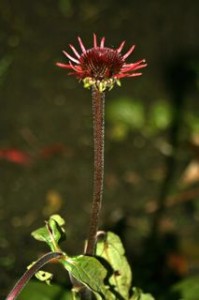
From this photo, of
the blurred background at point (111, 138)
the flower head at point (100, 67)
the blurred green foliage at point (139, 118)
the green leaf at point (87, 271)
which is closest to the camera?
the flower head at point (100, 67)

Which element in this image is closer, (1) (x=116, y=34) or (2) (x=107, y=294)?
(2) (x=107, y=294)

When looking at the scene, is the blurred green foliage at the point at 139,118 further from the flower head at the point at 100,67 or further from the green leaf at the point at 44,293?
the flower head at the point at 100,67

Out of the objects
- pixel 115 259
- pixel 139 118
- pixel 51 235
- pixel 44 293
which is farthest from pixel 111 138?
pixel 51 235

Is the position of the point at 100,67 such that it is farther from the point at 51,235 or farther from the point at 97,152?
the point at 51,235

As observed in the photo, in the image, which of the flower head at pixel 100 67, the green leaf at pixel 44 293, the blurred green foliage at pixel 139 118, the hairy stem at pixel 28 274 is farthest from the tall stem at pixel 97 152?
the blurred green foliage at pixel 139 118

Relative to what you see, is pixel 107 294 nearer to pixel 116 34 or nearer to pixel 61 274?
pixel 61 274

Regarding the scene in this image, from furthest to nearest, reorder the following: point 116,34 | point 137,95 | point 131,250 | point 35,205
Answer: point 116,34, point 137,95, point 35,205, point 131,250

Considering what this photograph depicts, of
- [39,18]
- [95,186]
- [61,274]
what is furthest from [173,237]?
[39,18]
